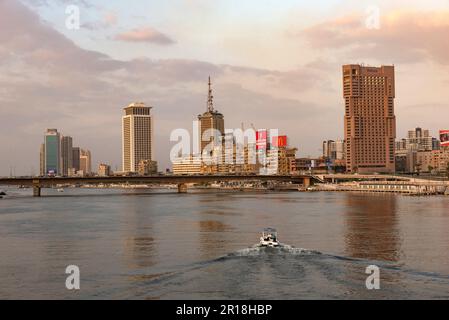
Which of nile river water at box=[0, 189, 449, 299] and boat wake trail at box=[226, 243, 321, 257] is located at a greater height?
boat wake trail at box=[226, 243, 321, 257]

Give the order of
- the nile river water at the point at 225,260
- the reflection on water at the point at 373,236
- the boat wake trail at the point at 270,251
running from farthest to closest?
the reflection on water at the point at 373,236 < the boat wake trail at the point at 270,251 < the nile river water at the point at 225,260

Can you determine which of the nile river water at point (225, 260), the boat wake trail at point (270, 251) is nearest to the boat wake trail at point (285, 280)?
the nile river water at point (225, 260)

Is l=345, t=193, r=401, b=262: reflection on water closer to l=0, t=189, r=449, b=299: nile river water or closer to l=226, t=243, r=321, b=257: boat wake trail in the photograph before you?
l=0, t=189, r=449, b=299: nile river water

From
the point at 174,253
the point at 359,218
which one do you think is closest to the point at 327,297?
the point at 174,253

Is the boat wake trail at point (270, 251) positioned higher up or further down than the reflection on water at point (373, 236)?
higher up

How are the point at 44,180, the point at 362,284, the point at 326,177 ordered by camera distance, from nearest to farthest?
the point at 362,284 → the point at 44,180 → the point at 326,177

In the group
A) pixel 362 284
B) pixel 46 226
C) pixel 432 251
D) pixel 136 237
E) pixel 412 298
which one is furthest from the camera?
pixel 46 226

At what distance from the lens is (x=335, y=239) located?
1753 inches

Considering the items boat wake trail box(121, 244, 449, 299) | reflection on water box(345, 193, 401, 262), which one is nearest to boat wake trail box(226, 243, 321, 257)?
boat wake trail box(121, 244, 449, 299)

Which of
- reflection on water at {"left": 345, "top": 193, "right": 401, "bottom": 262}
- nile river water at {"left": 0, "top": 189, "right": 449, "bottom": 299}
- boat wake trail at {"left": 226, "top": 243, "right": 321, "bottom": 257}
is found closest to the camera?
nile river water at {"left": 0, "top": 189, "right": 449, "bottom": 299}

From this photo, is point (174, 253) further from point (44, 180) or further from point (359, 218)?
point (44, 180)

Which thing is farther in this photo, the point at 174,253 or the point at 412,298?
the point at 174,253

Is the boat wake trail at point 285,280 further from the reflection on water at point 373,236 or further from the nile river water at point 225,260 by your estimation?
the reflection on water at point 373,236

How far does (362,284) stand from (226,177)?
114 metres
